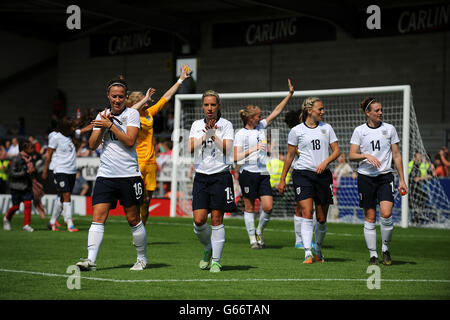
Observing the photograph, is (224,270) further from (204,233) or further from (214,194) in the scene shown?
(214,194)

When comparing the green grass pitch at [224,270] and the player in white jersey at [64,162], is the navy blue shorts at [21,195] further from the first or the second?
the green grass pitch at [224,270]

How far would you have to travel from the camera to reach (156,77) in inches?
1374

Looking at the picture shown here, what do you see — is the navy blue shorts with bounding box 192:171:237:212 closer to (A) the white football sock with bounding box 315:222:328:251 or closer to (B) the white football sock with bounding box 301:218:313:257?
(B) the white football sock with bounding box 301:218:313:257

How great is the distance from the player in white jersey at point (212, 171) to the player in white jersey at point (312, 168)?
1.61m

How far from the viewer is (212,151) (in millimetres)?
8859

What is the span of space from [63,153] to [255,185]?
474cm

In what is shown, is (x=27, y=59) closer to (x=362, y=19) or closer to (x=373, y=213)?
(x=362, y=19)

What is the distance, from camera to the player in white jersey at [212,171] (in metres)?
8.73

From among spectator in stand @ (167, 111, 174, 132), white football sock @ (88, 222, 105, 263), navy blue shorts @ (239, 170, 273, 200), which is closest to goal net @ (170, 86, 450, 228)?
spectator in stand @ (167, 111, 174, 132)

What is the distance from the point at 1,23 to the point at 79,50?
3720 mm

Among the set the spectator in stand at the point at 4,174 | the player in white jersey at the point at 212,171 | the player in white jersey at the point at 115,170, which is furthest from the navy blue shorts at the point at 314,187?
the spectator in stand at the point at 4,174

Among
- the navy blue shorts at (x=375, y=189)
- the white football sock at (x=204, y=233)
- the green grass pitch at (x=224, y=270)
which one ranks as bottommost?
the green grass pitch at (x=224, y=270)

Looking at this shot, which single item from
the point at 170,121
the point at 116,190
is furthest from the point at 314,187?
the point at 170,121
